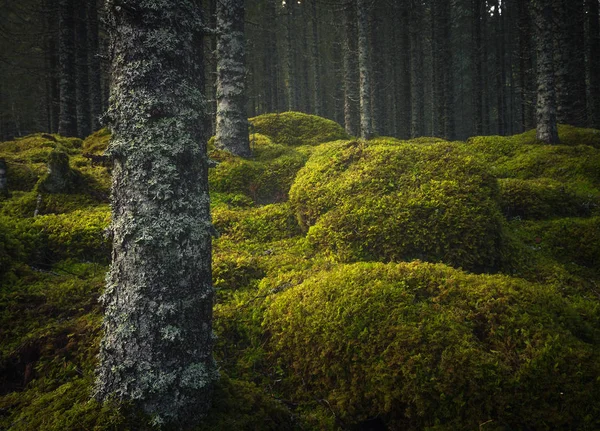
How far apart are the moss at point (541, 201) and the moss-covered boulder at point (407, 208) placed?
65.2 inches

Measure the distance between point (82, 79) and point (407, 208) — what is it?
16477mm

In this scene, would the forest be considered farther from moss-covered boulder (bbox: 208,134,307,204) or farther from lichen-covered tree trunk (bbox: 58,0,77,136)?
lichen-covered tree trunk (bbox: 58,0,77,136)

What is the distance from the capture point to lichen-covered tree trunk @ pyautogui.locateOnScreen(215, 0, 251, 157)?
833 centimetres

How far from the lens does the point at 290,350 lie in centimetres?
326

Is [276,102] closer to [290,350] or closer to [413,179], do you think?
[413,179]

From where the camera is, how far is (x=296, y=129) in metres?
10.9

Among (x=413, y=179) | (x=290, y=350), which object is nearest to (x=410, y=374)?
(x=290, y=350)

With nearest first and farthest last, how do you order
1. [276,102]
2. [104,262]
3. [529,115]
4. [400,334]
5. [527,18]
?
[400,334], [104,262], [527,18], [529,115], [276,102]

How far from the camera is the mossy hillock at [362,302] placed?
2.48 meters

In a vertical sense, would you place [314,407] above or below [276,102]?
below

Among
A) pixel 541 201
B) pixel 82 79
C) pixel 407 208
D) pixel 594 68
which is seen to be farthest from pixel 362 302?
pixel 594 68

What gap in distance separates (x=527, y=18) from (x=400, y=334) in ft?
69.6

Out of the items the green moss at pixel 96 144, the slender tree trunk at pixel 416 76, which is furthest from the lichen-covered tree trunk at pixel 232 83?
the slender tree trunk at pixel 416 76

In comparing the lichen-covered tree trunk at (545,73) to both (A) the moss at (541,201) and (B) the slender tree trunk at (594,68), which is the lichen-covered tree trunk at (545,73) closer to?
(A) the moss at (541,201)
